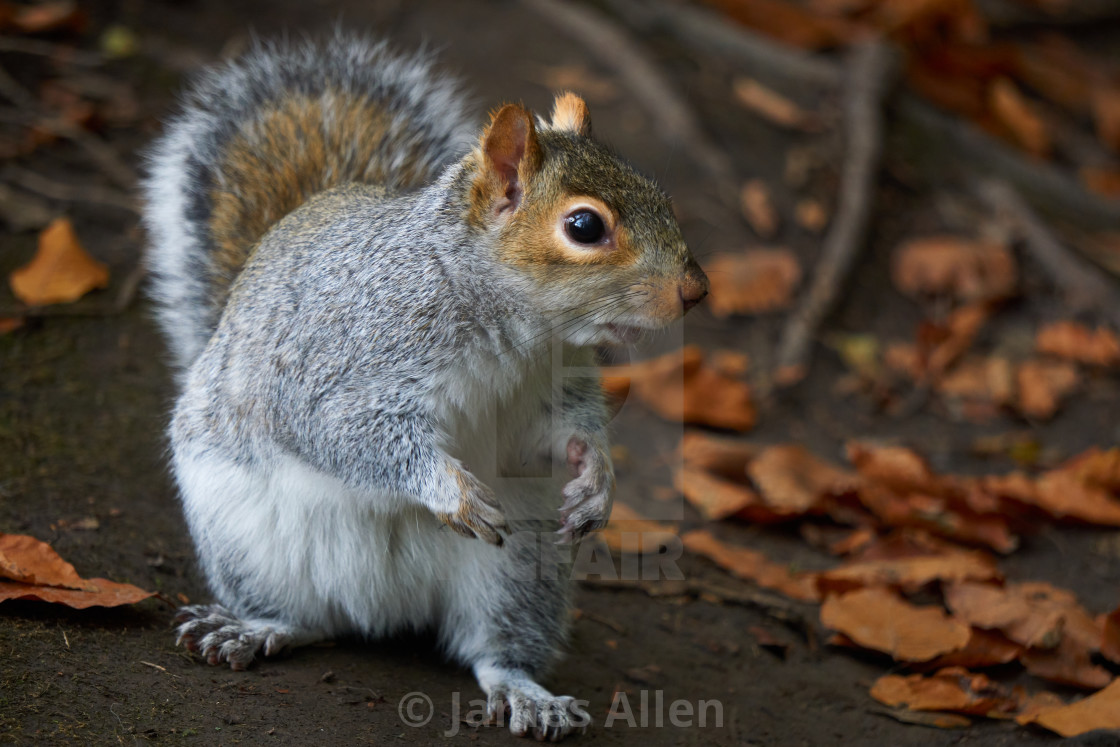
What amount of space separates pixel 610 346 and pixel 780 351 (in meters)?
2.47

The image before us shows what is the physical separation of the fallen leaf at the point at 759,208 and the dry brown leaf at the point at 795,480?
4.87 ft

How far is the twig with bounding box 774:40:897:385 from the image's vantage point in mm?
4371

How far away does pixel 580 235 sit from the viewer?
1944mm

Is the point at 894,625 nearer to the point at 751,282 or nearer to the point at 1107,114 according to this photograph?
the point at 751,282

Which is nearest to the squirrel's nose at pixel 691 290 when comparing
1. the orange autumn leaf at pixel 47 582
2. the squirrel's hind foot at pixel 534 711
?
the squirrel's hind foot at pixel 534 711

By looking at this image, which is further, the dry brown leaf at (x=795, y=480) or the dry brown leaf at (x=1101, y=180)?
the dry brown leaf at (x=1101, y=180)

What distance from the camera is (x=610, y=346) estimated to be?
2037 millimetres

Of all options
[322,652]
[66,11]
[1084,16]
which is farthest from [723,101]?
[322,652]

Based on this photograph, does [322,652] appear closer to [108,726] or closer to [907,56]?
[108,726]

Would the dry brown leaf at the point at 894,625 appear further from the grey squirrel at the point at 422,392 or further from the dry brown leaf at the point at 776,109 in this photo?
the dry brown leaf at the point at 776,109

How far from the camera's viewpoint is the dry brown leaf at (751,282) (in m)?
4.48

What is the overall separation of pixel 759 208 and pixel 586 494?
2.93 metres
